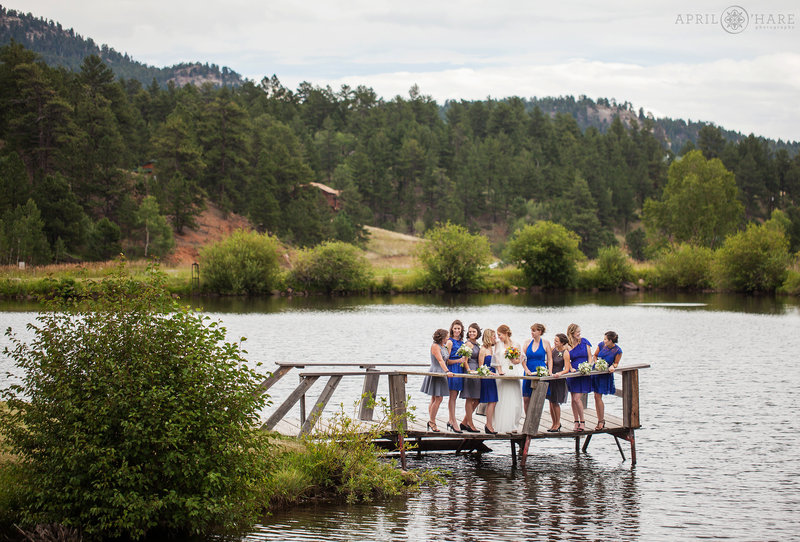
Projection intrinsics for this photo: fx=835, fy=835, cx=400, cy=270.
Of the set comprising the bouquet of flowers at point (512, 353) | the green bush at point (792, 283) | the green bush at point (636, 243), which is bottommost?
the bouquet of flowers at point (512, 353)

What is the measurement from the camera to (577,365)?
16453mm

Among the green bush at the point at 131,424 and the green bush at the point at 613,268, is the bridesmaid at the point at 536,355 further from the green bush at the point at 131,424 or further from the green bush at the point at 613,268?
the green bush at the point at 613,268

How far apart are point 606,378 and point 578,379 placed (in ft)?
1.86

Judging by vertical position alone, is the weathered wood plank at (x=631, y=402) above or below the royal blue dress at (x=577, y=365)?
below

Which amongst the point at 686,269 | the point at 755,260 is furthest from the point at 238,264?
the point at 755,260

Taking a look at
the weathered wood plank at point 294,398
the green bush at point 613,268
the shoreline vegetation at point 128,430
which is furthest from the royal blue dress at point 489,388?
the green bush at point 613,268

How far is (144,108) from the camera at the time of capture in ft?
415

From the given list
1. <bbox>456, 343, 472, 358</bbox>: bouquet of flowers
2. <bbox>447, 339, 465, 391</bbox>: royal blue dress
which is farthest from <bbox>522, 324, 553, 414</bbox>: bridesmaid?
<bbox>456, 343, 472, 358</bbox>: bouquet of flowers

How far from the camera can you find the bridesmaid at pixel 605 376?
16.4m

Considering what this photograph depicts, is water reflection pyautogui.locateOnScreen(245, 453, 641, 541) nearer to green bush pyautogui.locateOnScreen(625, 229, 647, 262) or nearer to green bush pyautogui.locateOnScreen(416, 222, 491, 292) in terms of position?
green bush pyautogui.locateOnScreen(416, 222, 491, 292)

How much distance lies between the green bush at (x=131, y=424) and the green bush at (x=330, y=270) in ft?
216

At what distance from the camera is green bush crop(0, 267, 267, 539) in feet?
34.9

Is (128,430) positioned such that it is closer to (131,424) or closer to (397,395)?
(131,424)

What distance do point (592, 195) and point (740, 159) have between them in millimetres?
30159
